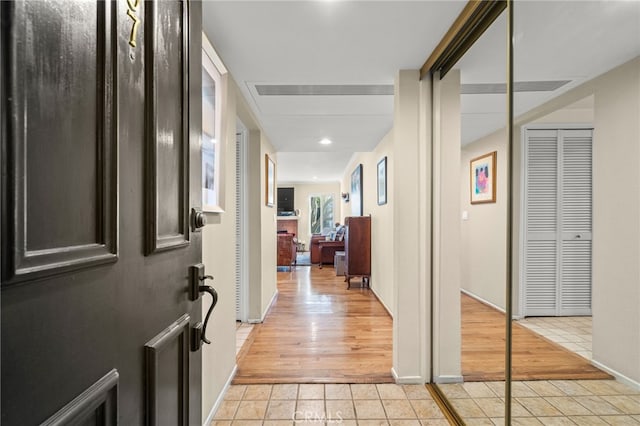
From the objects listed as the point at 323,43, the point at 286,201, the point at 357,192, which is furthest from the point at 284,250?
the point at 323,43

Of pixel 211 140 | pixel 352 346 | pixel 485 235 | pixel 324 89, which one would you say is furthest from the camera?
pixel 352 346

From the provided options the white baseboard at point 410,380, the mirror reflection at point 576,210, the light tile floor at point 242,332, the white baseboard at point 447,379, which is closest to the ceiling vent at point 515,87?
the mirror reflection at point 576,210

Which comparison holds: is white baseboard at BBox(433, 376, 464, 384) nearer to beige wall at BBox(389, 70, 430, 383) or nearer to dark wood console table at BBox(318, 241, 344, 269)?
beige wall at BBox(389, 70, 430, 383)

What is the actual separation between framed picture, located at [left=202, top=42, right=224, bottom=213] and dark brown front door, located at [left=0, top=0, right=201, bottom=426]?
3.10ft

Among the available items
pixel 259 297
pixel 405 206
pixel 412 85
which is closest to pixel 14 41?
pixel 405 206

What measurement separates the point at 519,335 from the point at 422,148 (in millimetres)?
1293

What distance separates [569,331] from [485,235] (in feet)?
2.09

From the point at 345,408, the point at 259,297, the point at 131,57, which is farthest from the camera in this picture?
the point at 259,297

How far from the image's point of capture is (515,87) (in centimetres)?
139

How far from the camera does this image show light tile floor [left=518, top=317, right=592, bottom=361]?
3.45 ft

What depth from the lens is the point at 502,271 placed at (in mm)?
1507

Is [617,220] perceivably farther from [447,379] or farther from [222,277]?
[222,277]

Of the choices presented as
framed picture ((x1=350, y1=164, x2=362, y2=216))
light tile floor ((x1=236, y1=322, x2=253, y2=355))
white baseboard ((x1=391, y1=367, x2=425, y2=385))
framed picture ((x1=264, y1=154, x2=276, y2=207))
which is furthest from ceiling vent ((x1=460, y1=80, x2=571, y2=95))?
framed picture ((x1=350, y1=164, x2=362, y2=216))

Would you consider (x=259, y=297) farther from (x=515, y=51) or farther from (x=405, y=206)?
(x=515, y=51)
